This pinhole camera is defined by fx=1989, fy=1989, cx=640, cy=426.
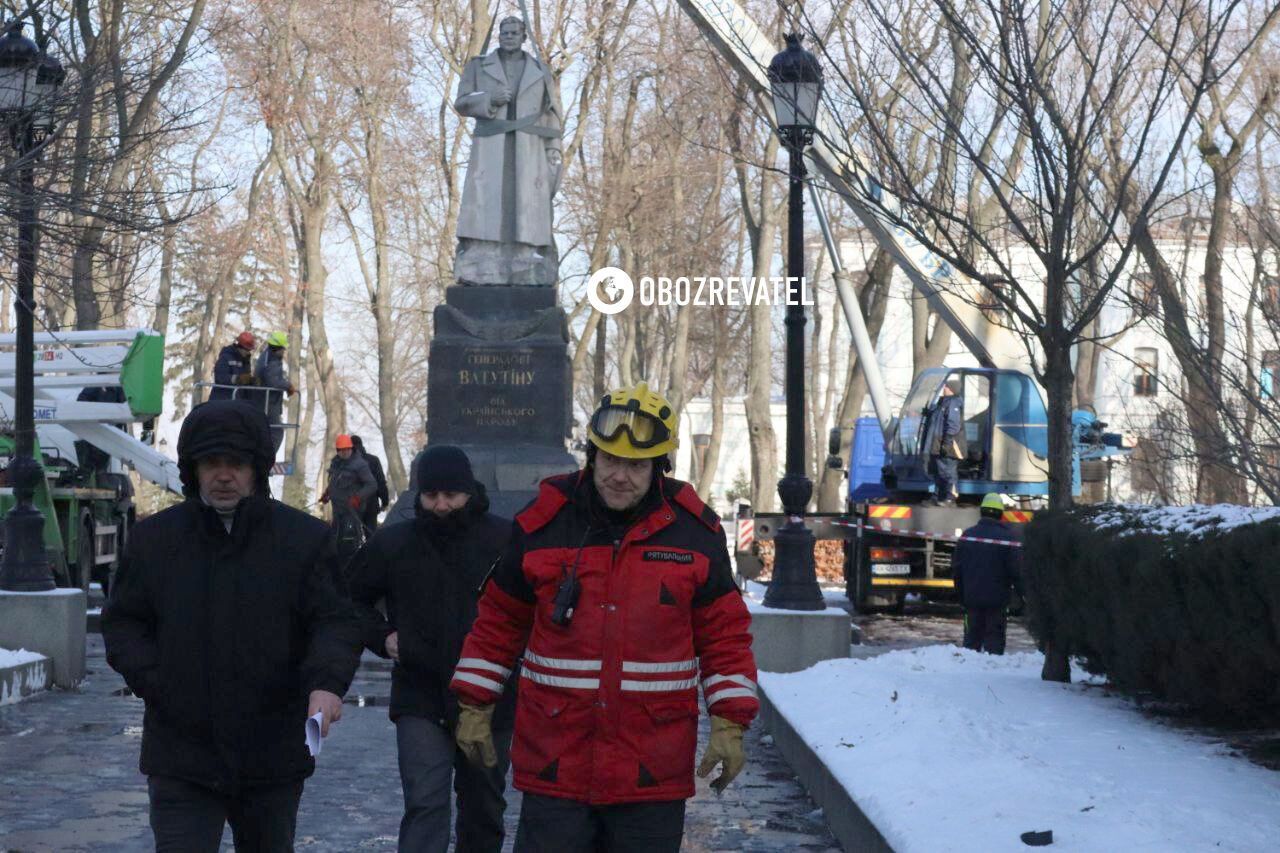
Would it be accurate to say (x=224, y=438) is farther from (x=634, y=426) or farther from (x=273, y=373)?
(x=273, y=373)

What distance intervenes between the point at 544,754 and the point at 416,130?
1592 inches

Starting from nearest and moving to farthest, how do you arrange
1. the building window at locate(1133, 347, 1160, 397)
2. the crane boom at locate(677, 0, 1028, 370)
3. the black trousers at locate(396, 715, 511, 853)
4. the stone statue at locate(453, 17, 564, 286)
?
1. the black trousers at locate(396, 715, 511, 853)
2. the building window at locate(1133, 347, 1160, 397)
3. the crane boom at locate(677, 0, 1028, 370)
4. the stone statue at locate(453, 17, 564, 286)

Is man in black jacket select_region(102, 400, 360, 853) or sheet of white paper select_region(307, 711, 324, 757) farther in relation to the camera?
man in black jacket select_region(102, 400, 360, 853)

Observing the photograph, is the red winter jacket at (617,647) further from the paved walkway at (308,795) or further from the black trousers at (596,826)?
the paved walkway at (308,795)

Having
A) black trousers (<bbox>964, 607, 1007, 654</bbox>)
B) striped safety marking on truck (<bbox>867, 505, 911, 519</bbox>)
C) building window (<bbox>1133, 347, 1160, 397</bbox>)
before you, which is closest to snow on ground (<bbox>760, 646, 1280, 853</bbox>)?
black trousers (<bbox>964, 607, 1007, 654</bbox>)

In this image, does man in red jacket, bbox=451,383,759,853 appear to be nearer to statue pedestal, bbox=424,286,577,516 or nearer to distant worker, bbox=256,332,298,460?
statue pedestal, bbox=424,286,577,516

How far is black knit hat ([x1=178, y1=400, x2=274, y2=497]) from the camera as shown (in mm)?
5105

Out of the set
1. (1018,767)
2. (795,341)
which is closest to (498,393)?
(795,341)

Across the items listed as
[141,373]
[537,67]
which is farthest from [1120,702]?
[141,373]

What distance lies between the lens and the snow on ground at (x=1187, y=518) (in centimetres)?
920

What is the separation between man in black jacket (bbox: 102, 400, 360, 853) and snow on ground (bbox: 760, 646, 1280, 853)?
2370 mm

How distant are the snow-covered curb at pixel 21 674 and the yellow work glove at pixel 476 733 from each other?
8.35 meters

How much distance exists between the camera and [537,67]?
68.2ft

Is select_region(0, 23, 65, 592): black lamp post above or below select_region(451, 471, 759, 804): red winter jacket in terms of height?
above
